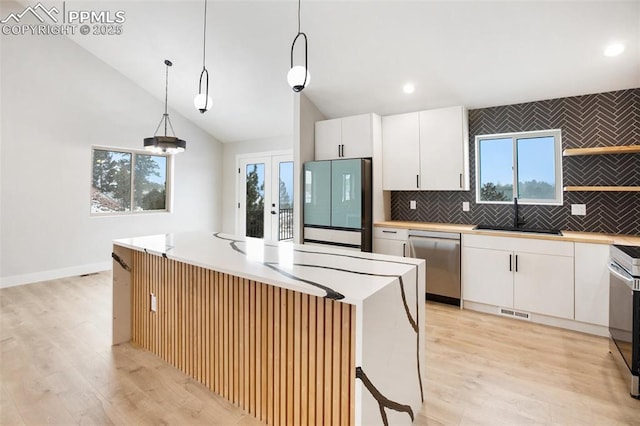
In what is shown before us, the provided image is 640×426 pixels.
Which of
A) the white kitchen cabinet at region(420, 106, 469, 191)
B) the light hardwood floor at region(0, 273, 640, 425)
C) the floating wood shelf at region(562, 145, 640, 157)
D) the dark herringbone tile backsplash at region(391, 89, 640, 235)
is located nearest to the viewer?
the light hardwood floor at region(0, 273, 640, 425)

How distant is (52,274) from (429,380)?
5.16 metres

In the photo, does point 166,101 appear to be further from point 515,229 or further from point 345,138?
point 515,229

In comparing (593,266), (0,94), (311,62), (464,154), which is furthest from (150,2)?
(593,266)

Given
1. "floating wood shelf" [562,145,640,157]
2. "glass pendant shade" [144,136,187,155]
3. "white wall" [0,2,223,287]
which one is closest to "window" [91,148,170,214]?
"white wall" [0,2,223,287]

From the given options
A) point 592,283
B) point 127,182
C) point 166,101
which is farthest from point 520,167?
point 127,182

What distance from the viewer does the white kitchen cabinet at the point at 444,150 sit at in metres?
3.69

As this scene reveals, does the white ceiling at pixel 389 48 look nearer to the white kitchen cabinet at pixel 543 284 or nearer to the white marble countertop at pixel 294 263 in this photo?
the white kitchen cabinet at pixel 543 284

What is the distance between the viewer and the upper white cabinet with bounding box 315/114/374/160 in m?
4.03

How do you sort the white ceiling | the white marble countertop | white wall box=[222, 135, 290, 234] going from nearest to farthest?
the white marble countertop
the white ceiling
white wall box=[222, 135, 290, 234]

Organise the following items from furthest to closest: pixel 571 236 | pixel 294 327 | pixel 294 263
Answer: pixel 571 236, pixel 294 263, pixel 294 327

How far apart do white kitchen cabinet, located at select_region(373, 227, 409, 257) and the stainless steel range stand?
183cm

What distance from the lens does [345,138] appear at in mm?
4184

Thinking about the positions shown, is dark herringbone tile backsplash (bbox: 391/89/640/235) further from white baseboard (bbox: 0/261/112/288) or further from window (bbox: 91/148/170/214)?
white baseboard (bbox: 0/261/112/288)

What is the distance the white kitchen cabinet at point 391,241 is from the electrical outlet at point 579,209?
173 centimetres
